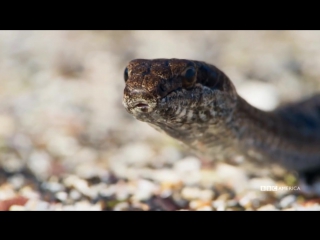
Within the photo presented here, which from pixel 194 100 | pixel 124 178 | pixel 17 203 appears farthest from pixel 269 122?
pixel 17 203

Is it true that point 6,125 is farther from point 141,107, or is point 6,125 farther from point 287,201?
point 287,201

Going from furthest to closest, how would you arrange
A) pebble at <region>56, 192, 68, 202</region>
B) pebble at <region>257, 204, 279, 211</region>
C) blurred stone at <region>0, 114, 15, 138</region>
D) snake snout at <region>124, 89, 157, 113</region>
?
blurred stone at <region>0, 114, 15, 138</region>, pebble at <region>56, 192, 68, 202</region>, pebble at <region>257, 204, 279, 211</region>, snake snout at <region>124, 89, 157, 113</region>

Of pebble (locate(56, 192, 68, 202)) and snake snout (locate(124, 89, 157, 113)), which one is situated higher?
snake snout (locate(124, 89, 157, 113))

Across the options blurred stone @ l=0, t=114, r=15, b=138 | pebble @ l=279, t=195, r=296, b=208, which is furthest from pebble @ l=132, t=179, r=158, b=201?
blurred stone @ l=0, t=114, r=15, b=138

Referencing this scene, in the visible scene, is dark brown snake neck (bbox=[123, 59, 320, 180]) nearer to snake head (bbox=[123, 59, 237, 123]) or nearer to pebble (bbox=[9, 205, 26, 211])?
snake head (bbox=[123, 59, 237, 123])

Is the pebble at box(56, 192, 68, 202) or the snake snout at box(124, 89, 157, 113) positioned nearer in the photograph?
the snake snout at box(124, 89, 157, 113)

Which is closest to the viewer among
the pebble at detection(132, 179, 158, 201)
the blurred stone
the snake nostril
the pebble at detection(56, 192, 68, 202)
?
the snake nostril

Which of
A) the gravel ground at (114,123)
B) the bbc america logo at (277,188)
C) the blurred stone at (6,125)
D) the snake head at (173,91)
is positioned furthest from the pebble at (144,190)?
the blurred stone at (6,125)

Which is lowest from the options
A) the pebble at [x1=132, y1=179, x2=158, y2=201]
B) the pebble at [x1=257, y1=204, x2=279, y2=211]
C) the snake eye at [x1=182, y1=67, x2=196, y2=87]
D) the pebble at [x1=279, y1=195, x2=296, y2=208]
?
the pebble at [x1=257, y1=204, x2=279, y2=211]
